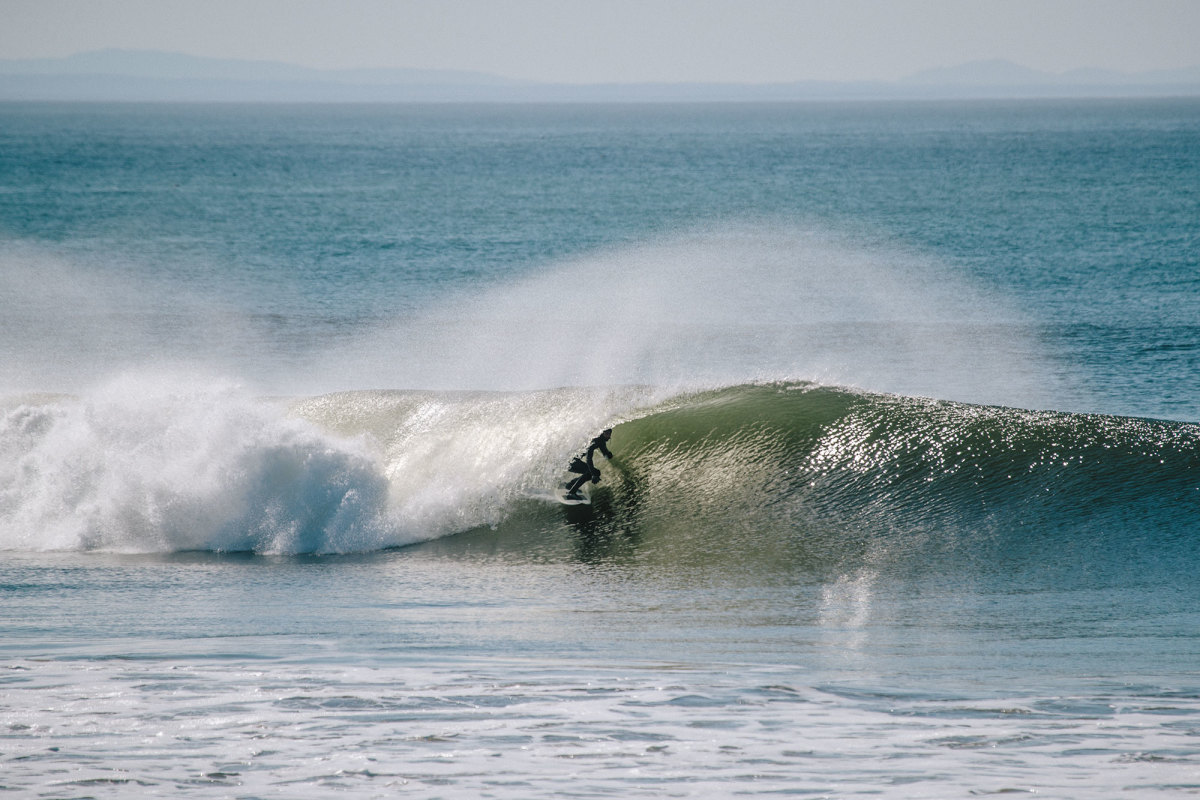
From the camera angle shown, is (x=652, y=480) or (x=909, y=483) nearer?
(x=909, y=483)

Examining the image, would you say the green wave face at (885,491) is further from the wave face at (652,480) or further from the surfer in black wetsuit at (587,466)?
the surfer in black wetsuit at (587,466)

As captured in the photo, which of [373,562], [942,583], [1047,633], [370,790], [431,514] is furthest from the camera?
[431,514]

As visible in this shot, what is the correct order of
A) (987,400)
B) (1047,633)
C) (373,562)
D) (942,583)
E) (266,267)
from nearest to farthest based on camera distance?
(1047,633), (942,583), (373,562), (987,400), (266,267)

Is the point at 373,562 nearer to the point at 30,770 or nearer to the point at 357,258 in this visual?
the point at 30,770

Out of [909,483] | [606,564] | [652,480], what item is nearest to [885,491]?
[909,483]

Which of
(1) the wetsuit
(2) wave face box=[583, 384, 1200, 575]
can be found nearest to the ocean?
(2) wave face box=[583, 384, 1200, 575]

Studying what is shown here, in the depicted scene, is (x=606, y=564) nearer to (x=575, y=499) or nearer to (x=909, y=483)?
(x=575, y=499)

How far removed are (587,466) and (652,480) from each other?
52 centimetres

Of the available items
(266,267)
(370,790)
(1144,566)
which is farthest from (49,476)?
(266,267)

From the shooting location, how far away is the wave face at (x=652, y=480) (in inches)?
311

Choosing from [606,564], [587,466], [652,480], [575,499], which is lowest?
[606,564]

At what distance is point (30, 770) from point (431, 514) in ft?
14.0

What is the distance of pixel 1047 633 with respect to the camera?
6043 mm

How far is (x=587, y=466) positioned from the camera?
29.9ft
